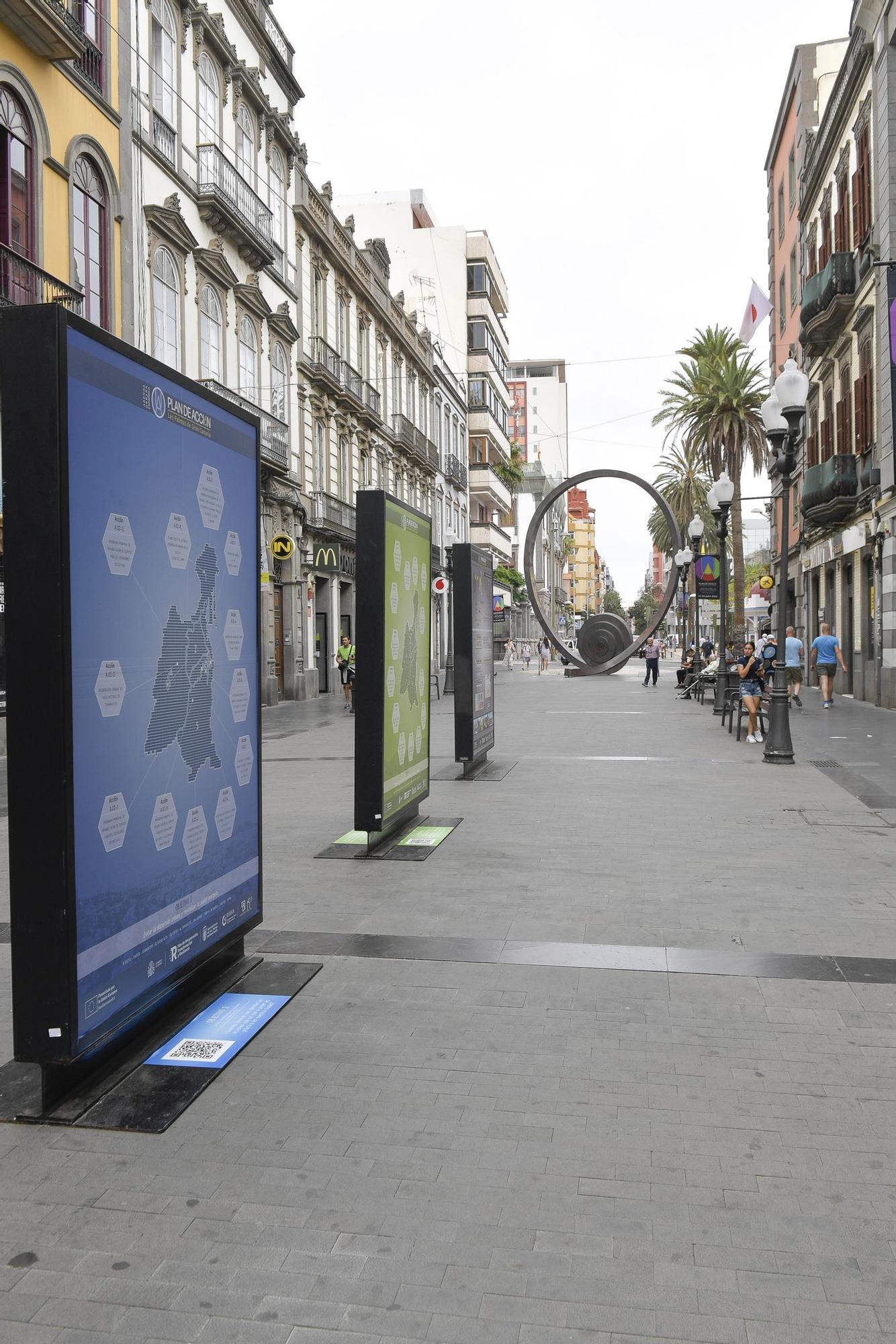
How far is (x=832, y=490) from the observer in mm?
26406

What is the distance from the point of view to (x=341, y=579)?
115 feet

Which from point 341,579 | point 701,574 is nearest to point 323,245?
point 341,579

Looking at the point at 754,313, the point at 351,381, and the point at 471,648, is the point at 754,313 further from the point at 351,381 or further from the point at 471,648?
the point at 471,648

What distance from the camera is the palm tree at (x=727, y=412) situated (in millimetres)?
39844

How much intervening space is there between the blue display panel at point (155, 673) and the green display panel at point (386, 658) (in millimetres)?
2624

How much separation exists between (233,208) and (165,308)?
412cm

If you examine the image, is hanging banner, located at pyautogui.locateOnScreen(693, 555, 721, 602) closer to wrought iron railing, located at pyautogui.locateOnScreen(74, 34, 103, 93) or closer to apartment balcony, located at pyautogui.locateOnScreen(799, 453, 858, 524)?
apartment balcony, located at pyautogui.locateOnScreen(799, 453, 858, 524)

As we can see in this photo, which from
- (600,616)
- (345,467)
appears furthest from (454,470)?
(600,616)

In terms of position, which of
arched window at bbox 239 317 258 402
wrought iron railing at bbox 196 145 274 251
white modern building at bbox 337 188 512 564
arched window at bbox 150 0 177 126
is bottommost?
arched window at bbox 239 317 258 402

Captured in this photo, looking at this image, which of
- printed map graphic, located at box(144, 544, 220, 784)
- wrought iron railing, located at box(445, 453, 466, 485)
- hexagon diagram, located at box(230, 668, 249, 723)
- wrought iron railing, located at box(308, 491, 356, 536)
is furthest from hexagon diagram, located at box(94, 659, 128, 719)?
wrought iron railing, located at box(445, 453, 466, 485)

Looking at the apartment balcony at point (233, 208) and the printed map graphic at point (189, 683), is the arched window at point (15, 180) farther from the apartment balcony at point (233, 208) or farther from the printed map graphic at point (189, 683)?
the printed map graphic at point (189, 683)

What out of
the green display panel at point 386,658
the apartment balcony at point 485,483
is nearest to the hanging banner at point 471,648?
the green display panel at point 386,658

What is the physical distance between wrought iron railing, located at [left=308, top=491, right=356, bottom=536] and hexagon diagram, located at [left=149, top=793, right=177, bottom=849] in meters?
26.7

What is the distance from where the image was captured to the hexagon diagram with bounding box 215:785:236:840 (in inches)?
186
